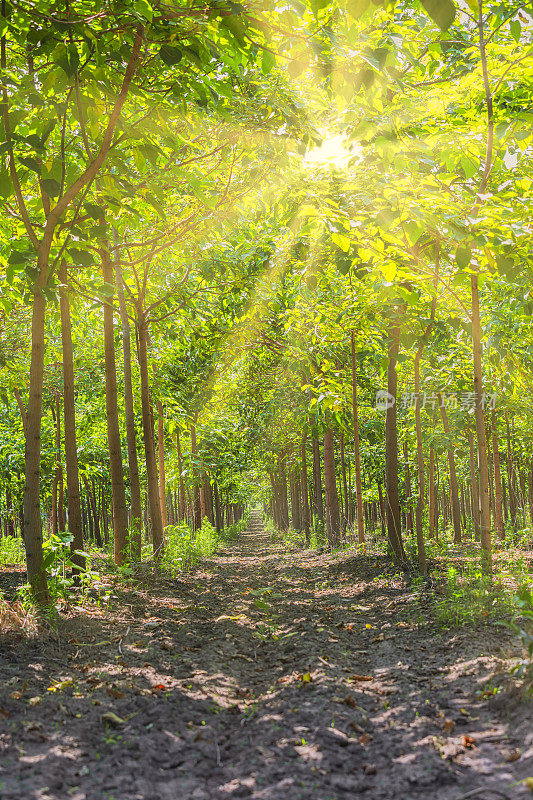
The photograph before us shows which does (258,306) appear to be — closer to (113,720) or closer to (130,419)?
(130,419)

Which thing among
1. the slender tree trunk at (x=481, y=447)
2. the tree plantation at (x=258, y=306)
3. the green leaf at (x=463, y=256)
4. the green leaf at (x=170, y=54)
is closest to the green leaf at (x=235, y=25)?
the tree plantation at (x=258, y=306)

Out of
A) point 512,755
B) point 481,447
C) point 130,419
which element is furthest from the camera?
point 130,419

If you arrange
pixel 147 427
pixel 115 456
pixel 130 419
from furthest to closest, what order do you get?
pixel 147 427 < pixel 130 419 < pixel 115 456

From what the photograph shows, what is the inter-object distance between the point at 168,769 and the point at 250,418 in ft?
51.8

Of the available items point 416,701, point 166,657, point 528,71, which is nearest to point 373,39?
point 528,71

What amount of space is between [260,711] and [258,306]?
801cm

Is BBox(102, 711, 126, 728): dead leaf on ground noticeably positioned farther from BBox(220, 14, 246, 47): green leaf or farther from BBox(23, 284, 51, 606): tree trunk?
BBox(220, 14, 246, 47): green leaf

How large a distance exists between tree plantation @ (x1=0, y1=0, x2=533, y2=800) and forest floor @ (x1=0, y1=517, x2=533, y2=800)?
0.06 ft

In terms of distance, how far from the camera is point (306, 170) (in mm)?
5652

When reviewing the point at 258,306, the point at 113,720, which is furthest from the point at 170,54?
the point at 258,306

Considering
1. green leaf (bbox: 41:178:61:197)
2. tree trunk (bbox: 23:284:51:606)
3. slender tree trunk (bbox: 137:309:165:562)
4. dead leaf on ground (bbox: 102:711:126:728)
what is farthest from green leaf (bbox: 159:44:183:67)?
slender tree trunk (bbox: 137:309:165:562)

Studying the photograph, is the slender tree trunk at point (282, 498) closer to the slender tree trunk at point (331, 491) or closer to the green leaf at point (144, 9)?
the slender tree trunk at point (331, 491)

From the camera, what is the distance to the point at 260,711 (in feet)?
10.9

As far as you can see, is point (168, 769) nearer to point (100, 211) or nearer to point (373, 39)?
point (100, 211)
